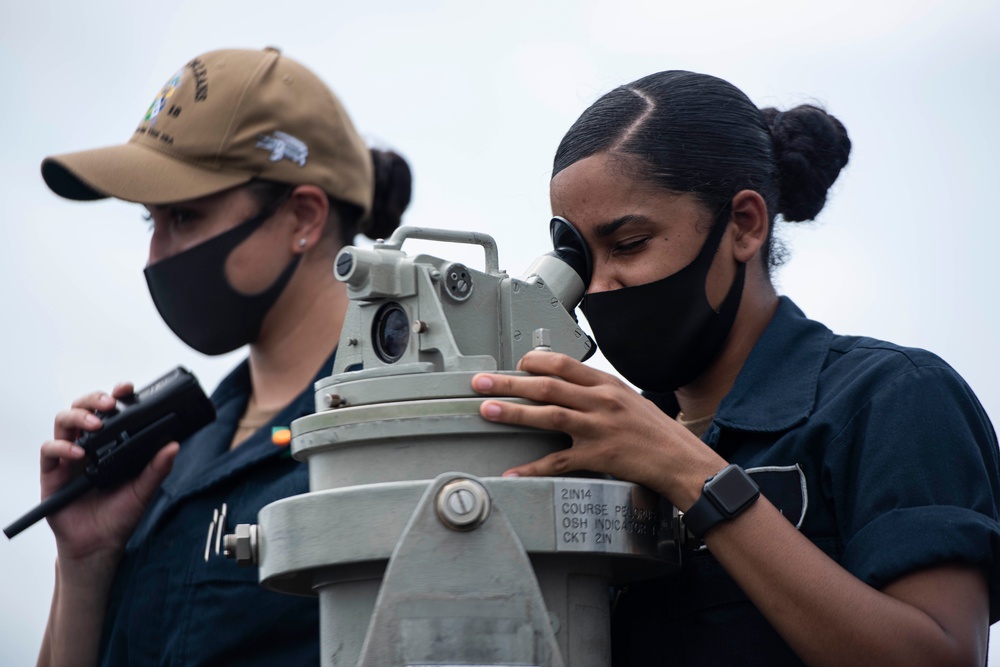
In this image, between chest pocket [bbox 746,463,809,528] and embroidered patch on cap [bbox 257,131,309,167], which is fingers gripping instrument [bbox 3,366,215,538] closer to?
embroidered patch on cap [bbox 257,131,309,167]

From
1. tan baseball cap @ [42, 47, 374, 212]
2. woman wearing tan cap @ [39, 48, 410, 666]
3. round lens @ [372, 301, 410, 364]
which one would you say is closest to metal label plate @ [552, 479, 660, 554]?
round lens @ [372, 301, 410, 364]

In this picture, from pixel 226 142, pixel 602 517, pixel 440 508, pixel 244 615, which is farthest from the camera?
pixel 226 142

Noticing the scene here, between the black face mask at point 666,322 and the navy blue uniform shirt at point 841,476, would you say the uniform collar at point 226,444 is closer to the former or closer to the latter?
the black face mask at point 666,322

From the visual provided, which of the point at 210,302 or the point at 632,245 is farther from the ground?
the point at 210,302

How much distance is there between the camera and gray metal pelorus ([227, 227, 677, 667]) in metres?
1.66

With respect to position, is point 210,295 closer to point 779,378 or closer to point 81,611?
point 81,611

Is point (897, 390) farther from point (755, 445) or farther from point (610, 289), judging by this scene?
point (610, 289)

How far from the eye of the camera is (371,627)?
1.64 m

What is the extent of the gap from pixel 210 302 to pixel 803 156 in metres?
1.52

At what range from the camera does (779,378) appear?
230 centimetres

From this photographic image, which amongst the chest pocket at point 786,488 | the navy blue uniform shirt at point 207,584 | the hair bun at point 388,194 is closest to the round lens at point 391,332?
the chest pocket at point 786,488

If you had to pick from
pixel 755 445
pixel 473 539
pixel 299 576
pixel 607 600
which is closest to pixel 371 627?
pixel 473 539

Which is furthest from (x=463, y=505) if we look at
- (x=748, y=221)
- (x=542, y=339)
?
(x=748, y=221)

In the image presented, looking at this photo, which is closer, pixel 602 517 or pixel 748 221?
pixel 602 517
